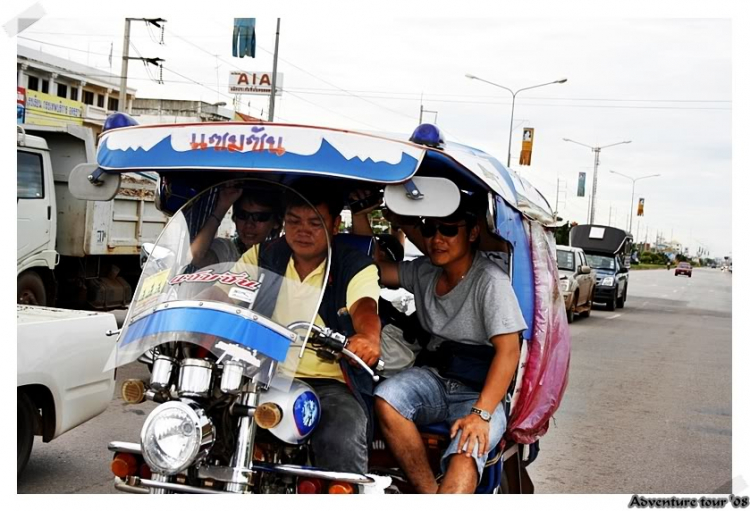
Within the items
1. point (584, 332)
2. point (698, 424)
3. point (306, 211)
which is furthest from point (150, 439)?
point (584, 332)

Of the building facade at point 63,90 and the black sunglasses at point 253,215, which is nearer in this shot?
the black sunglasses at point 253,215

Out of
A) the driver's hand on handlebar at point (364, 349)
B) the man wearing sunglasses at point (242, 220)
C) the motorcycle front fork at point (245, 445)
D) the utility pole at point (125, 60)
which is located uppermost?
the utility pole at point (125, 60)

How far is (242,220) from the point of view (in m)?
4.18

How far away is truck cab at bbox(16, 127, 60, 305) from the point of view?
1138 centimetres

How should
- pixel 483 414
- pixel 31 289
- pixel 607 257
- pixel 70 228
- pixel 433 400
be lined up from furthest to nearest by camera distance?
pixel 607 257 < pixel 70 228 < pixel 31 289 < pixel 433 400 < pixel 483 414

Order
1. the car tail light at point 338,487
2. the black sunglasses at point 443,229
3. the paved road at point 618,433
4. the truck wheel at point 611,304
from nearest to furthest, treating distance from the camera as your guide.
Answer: the car tail light at point 338,487, the black sunglasses at point 443,229, the paved road at point 618,433, the truck wheel at point 611,304

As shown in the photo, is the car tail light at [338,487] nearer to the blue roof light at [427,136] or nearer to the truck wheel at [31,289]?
the blue roof light at [427,136]

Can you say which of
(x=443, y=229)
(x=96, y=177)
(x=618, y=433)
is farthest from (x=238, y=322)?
(x=618, y=433)

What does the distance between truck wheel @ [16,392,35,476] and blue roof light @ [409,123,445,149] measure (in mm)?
2843

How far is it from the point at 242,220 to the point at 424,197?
93 cm

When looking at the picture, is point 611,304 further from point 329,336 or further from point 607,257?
point 329,336

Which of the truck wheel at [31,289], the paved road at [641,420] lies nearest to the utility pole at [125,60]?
the paved road at [641,420]

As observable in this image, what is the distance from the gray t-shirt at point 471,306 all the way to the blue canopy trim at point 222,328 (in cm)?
122

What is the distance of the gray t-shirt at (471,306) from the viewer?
430 cm
